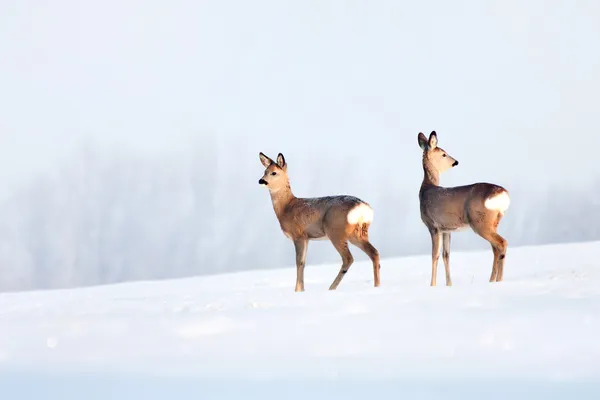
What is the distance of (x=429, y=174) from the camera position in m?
12.2

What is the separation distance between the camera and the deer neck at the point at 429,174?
12156mm

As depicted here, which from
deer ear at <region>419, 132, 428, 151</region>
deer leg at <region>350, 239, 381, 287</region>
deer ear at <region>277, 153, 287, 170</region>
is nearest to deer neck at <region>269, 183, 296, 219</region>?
deer ear at <region>277, 153, 287, 170</region>

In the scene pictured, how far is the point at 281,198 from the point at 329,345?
5307mm

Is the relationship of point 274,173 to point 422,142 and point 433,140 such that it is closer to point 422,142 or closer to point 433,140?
point 422,142

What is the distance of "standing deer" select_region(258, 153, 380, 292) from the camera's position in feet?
36.4

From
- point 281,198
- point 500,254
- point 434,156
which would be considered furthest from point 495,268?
point 281,198

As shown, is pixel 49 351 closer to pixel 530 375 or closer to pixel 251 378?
pixel 251 378

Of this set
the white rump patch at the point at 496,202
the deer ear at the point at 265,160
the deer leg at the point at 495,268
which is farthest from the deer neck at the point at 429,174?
the deer ear at the point at 265,160

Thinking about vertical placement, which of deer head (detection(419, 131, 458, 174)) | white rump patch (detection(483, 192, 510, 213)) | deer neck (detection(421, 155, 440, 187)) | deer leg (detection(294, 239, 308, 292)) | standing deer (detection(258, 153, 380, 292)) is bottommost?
deer leg (detection(294, 239, 308, 292))

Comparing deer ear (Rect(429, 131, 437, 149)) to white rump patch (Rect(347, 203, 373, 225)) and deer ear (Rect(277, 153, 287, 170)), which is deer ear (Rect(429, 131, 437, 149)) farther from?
deer ear (Rect(277, 153, 287, 170))

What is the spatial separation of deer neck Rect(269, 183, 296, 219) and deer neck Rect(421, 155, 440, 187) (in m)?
1.93

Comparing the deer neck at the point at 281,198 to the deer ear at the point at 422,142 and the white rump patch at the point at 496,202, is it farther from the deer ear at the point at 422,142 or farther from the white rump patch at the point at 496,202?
the white rump patch at the point at 496,202

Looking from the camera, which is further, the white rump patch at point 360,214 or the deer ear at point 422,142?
the deer ear at point 422,142

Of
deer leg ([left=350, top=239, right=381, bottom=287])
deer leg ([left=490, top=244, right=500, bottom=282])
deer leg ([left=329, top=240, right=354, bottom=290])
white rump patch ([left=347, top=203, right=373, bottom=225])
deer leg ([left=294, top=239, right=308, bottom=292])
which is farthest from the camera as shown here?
deer leg ([left=294, top=239, right=308, bottom=292])
